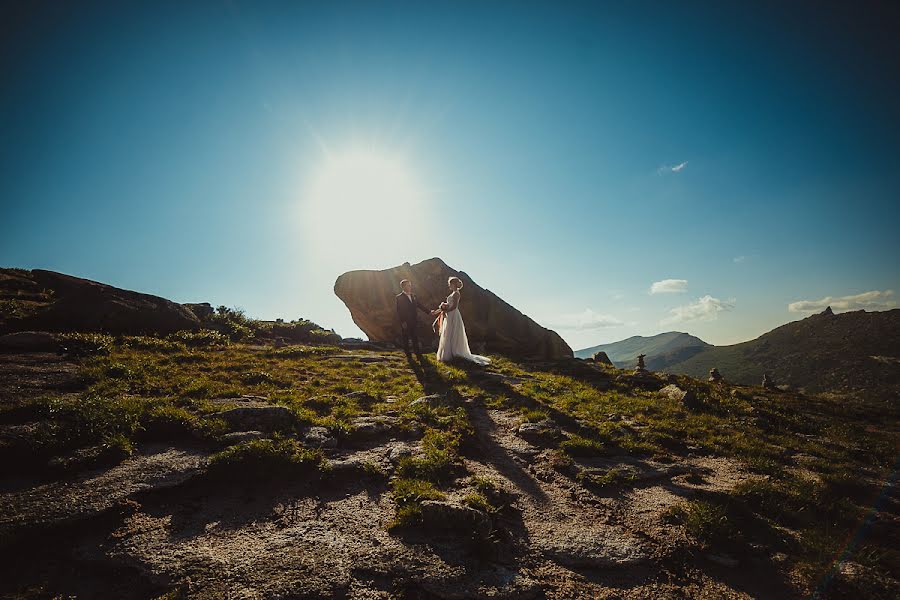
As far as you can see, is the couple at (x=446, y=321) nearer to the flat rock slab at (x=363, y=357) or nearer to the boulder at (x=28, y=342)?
the flat rock slab at (x=363, y=357)

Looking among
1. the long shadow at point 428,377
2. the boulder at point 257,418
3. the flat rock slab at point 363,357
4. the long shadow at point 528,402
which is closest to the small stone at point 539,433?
the long shadow at point 528,402

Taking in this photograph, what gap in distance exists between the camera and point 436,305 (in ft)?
111

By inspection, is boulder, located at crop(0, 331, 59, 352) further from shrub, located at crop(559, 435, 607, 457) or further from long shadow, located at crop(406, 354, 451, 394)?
shrub, located at crop(559, 435, 607, 457)

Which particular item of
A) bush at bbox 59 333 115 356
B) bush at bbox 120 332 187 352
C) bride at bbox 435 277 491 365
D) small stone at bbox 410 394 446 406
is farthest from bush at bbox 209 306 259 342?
small stone at bbox 410 394 446 406

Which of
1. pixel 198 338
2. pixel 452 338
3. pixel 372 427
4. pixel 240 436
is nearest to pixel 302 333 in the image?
pixel 198 338

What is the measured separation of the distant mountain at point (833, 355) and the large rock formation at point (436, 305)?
4581 inches

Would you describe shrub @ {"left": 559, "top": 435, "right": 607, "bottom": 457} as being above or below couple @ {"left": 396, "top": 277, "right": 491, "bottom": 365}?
below

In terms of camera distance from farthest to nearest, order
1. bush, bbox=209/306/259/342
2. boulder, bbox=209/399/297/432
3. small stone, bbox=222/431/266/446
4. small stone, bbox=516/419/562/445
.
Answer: bush, bbox=209/306/259/342
small stone, bbox=516/419/562/445
boulder, bbox=209/399/297/432
small stone, bbox=222/431/266/446

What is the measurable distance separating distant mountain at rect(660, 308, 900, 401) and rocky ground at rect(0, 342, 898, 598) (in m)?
134

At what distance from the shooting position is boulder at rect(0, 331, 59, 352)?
12031mm

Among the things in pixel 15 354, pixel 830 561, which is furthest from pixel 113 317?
pixel 830 561

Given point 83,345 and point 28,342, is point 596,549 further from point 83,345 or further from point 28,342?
point 28,342

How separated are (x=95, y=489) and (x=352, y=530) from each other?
4535 mm

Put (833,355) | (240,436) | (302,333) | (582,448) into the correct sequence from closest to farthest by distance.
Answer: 1. (240,436)
2. (582,448)
3. (302,333)
4. (833,355)
